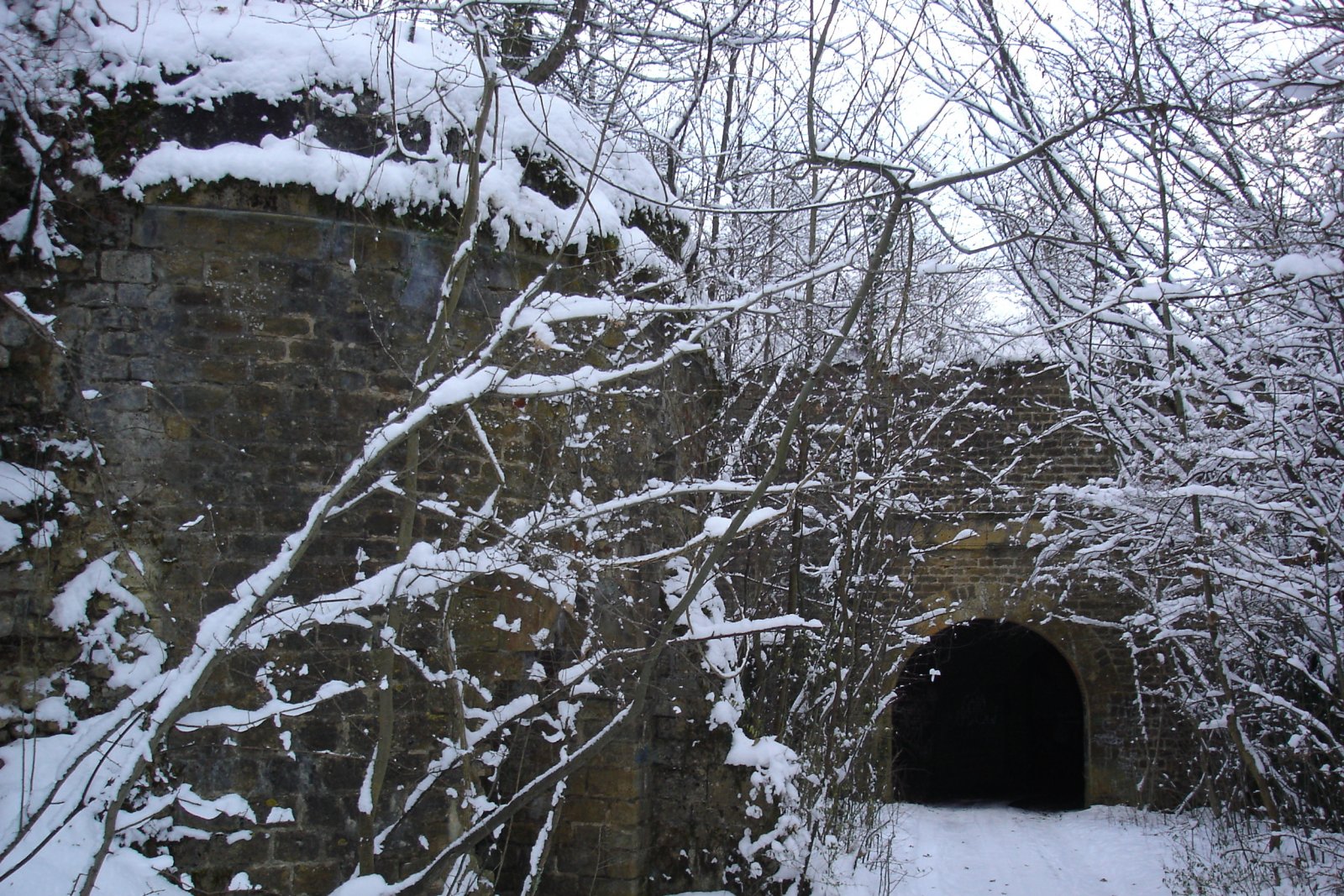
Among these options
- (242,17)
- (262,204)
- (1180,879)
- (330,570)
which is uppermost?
(242,17)

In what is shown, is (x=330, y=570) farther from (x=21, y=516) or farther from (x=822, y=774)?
(x=822, y=774)

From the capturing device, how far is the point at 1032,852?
891cm

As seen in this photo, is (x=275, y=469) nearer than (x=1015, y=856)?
Yes

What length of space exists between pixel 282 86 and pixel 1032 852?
8.50 metres

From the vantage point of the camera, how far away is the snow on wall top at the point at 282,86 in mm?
3879

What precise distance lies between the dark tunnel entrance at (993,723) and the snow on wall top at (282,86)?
32.1 feet

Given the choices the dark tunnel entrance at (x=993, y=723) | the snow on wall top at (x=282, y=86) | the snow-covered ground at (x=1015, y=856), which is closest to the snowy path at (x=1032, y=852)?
the snow-covered ground at (x=1015, y=856)

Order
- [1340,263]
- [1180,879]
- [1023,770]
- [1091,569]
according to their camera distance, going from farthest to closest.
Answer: [1023,770] < [1091,569] < [1180,879] < [1340,263]

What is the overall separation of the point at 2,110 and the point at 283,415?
154 cm

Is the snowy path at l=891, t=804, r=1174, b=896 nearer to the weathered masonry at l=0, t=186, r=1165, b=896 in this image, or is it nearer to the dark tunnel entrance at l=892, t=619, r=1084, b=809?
the dark tunnel entrance at l=892, t=619, r=1084, b=809

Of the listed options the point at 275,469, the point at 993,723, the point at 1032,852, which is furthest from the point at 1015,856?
the point at 275,469

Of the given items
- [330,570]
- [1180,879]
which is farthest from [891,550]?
[330,570]

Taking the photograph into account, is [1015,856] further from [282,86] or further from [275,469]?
[282,86]

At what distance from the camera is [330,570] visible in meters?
4.03
